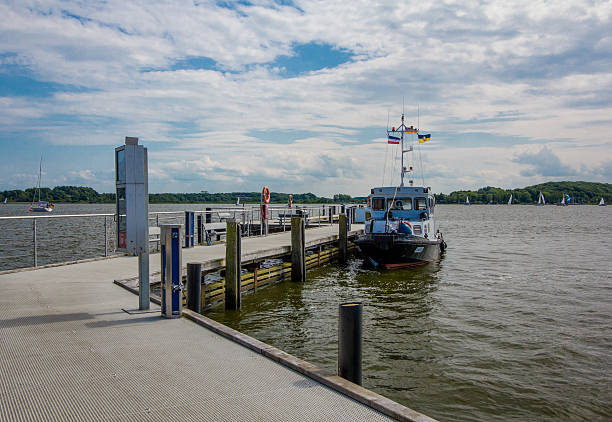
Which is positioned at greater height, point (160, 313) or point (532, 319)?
point (160, 313)

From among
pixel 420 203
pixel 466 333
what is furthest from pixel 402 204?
pixel 466 333

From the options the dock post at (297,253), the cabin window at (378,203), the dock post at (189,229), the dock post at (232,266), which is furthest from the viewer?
the cabin window at (378,203)

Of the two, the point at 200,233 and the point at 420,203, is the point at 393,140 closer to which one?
the point at 420,203

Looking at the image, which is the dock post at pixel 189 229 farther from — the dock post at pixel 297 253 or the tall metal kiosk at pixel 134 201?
the tall metal kiosk at pixel 134 201

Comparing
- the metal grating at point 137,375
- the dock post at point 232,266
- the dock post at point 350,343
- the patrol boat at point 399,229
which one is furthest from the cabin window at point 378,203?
the dock post at point 350,343

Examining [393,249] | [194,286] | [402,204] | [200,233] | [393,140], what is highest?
[393,140]

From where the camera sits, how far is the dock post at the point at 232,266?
10289mm

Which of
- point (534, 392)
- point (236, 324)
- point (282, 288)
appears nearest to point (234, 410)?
point (534, 392)

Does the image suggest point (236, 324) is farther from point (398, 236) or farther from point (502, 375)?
point (398, 236)

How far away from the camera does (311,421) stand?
3.48 metres

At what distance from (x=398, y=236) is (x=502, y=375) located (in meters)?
10.5

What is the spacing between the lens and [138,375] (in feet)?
14.1

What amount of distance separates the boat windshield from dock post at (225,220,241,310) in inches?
446

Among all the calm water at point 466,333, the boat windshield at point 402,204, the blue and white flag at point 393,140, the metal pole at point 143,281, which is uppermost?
the blue and white flag at point 393,140
